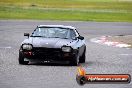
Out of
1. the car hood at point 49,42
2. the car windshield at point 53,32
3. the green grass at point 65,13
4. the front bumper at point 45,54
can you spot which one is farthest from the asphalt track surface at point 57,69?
the green grass at point 65,13

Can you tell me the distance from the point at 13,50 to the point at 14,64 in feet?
19.3

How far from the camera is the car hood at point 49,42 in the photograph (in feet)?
59.9

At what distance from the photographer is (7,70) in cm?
1667

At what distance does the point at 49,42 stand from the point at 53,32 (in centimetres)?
139

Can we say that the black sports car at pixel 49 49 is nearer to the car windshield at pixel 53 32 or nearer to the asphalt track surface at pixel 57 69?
the car windshield at pixel 53 32

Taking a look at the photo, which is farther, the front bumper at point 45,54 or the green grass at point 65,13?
the green grass at point 65,13

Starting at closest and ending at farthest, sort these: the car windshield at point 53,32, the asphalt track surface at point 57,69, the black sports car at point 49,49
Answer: the asphalt track surface at point 57,69, the black sports car at point 49,49, the car windshield at point 53,32

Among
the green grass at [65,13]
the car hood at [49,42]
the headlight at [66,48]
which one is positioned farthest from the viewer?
the green grass at [65,13]

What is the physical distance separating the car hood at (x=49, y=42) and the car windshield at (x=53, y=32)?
20.4 inches

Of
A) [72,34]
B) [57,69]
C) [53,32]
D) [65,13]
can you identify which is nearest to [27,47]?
[57,69]

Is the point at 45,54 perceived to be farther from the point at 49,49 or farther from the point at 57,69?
the point at 57,69

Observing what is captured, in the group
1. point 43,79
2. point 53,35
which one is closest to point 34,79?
point 43,79

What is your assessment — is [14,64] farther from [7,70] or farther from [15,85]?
[15,85]

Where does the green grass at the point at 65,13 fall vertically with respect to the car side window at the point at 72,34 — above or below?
below
